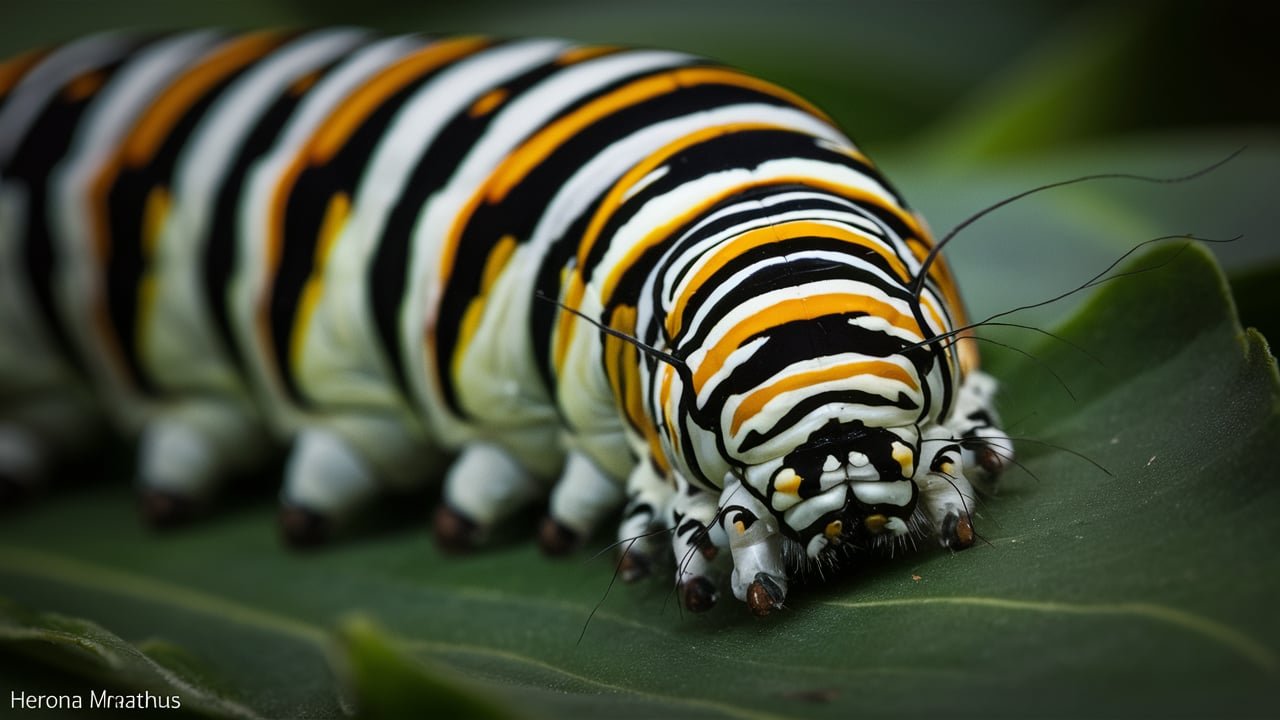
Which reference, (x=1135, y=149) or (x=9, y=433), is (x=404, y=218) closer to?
(x=9, y=433)

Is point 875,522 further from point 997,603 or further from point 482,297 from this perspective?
point 482,297

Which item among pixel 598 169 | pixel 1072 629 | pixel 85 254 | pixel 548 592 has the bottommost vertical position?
pixel 548 592

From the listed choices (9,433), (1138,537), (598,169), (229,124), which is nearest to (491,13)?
(229,124)

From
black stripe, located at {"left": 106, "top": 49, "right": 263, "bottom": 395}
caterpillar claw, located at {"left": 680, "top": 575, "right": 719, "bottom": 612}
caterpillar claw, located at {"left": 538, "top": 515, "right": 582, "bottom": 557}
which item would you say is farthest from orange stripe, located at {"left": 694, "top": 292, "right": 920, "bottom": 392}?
black stripe, located at {"left": 106, "top": 49, "right": 263, "bottom": 395}

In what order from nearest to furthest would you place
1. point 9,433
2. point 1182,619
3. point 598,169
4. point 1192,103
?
point 1182,619
point 598,169
point 9,433
point 1192,103

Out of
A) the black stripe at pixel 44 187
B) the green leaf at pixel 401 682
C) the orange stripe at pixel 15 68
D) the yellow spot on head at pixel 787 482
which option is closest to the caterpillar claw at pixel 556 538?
the yellow spot on head at pixel 787 482

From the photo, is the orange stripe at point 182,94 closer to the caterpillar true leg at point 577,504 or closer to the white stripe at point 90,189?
the white stripe at point 90,189

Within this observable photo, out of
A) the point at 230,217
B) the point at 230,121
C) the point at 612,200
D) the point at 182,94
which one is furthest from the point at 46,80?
the point at 612,200
